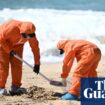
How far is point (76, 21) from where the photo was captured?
22047 millimetres

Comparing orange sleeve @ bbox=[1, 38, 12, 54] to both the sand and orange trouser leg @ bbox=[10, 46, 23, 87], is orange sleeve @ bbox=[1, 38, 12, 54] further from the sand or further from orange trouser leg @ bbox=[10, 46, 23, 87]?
the sand

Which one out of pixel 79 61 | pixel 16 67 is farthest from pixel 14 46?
pixel 79 61

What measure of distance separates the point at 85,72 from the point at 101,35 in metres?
8.72

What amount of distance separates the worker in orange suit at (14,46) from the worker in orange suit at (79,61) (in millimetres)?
490

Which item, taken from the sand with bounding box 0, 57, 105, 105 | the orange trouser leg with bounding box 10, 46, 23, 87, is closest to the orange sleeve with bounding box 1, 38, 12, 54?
the orange trouser leg with bounding box 10, 46, 23, 87

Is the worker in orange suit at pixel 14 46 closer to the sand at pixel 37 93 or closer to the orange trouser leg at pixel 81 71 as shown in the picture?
the sand at pixel 37 93

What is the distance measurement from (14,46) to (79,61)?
1.17m

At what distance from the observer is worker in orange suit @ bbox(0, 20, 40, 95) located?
1006cm

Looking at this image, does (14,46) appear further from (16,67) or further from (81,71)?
(81,71)

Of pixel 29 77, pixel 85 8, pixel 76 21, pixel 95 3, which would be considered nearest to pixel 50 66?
pixel 29 77

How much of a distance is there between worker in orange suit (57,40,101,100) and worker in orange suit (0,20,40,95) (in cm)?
49

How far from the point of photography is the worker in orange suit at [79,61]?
9.80 meters

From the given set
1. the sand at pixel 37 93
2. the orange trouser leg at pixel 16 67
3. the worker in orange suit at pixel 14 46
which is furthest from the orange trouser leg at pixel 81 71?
the orange trouser leg at pixel 16 67

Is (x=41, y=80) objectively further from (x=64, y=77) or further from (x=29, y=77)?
(x=64, y=77)
